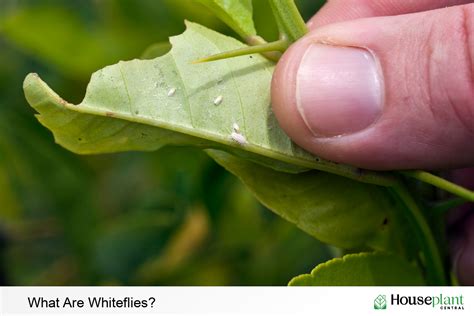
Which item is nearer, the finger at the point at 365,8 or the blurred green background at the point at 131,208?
the finger at the point at 365,8

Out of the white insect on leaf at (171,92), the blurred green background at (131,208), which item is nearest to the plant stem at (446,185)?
the white insect on leaf at (171,92)

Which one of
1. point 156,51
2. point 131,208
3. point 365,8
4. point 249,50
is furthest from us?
point 131,208

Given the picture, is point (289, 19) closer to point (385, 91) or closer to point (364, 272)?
point (385, 91)

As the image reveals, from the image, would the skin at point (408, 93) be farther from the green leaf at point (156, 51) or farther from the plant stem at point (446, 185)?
the green leaf at point (156, 51)

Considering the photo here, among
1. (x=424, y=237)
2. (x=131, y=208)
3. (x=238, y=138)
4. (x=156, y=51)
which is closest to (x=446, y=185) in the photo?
(x=424, y=237)
